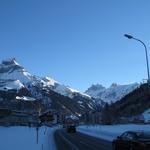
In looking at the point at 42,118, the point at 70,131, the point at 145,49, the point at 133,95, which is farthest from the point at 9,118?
the point at 145,49

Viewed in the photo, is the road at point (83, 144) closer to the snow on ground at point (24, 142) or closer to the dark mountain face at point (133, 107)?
the snow on ground at point (24, 142)

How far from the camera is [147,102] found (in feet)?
523

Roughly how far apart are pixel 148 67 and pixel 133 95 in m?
164

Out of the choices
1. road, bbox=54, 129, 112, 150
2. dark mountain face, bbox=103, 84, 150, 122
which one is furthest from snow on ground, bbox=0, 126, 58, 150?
dark mountain face, bbox=103, 84, 150, 122

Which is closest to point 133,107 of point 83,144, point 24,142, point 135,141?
point 83,144

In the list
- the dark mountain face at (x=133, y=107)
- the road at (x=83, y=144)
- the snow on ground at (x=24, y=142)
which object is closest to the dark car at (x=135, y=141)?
the snow on ground at (x=24, y=142)

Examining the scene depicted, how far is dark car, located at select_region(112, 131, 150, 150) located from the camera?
21062mm

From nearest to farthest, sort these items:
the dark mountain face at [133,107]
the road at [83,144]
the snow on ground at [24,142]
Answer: the snow on ground at [24,142]
the road at [83,144]
the dark mountain face at [133,107]

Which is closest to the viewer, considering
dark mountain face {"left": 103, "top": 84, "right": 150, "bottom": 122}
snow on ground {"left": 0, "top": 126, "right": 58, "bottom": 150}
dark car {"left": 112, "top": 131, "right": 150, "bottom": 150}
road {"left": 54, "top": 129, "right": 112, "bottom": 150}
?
dark car {"left": 112, "top": 131, "right": 150, "bottom": 150}

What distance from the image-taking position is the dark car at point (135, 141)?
2106 centimetres

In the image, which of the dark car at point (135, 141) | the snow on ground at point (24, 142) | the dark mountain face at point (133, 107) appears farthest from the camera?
the dark mountain face at point (133, 107)

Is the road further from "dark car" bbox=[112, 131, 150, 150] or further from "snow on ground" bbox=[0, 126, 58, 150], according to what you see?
"dark car" bbox=[112, 131, 150, 150]

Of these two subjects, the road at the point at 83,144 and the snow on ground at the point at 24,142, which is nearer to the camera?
the snow on ground at the point at 24,142

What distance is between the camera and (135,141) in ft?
71.1
